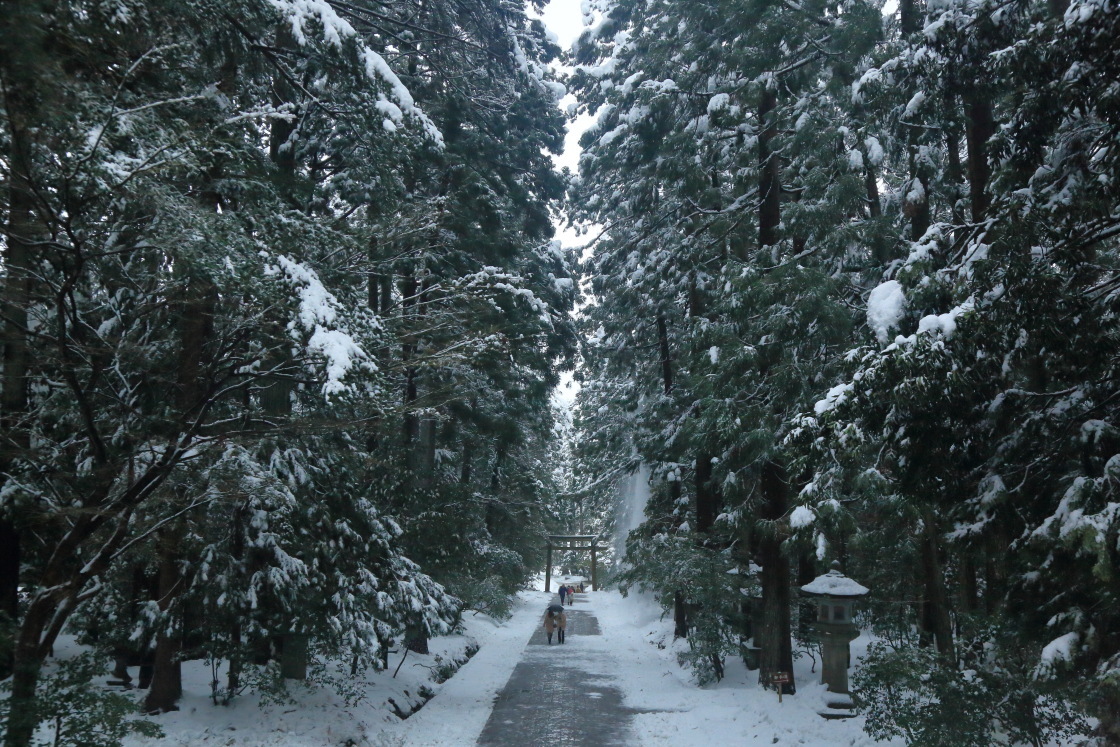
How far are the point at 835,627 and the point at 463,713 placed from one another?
5969 mm

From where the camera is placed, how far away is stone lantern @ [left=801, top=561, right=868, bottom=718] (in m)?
10.9

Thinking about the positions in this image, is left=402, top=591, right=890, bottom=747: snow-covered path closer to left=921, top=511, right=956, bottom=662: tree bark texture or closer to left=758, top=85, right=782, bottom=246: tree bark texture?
left=921, top=511, right=956, bottom=662: tree bark texture

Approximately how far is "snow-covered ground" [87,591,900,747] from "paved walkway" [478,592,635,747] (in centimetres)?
27

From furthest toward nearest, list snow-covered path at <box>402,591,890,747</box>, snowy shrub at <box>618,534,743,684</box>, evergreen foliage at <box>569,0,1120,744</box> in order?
snowy shrub at <box>618,534,743,684</box> → snow-covered path at <box>402,591,890,747</box> → evergreen foliage at <box>569,0,1120,744</box>

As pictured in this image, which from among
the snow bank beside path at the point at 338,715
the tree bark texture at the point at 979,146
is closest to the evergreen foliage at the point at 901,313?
the tree bark texture at the point at 979,146

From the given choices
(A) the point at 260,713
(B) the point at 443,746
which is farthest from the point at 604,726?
(A) the point at 260,713

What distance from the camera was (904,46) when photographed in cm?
961

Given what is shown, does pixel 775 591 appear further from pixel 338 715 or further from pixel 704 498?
pixel 338 715

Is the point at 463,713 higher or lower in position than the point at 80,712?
lower

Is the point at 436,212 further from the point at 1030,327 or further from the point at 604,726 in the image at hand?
the point at 604,726

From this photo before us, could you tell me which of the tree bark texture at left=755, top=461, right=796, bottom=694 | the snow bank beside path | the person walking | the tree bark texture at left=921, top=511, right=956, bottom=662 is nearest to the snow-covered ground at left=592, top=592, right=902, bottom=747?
the tree bark texture at left=755, top=461, right=796, bottom=694

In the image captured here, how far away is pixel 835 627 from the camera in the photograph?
11164 mm

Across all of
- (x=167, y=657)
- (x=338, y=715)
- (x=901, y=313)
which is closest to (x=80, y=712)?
(x=167, y=657)

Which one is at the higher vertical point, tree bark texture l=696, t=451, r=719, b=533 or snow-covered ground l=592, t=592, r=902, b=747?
tree bark texture l=696, t=451, r=719, b=533
